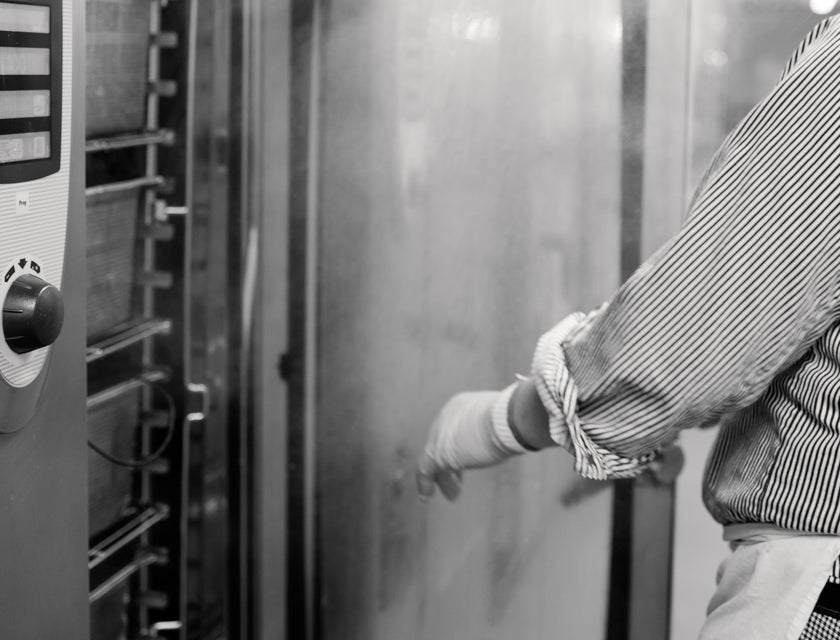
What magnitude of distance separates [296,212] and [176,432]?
368 mm

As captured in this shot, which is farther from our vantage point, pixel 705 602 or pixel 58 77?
pixel 705 602

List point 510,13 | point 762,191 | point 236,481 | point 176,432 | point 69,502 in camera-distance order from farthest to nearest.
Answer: point 236,481 → point 176,432 → point 510,13 → point 69,502 → point 762,191

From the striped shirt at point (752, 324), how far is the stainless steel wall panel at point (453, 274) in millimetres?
490

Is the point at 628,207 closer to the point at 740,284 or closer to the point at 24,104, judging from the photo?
the point at 740,284

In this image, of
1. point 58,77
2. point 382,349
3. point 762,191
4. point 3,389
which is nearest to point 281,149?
Result: point 382,349

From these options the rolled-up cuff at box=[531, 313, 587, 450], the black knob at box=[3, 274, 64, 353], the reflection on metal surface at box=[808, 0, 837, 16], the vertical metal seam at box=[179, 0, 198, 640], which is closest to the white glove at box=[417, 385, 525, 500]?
the rolled-up cuff at box=[531, 313, 587, 450]

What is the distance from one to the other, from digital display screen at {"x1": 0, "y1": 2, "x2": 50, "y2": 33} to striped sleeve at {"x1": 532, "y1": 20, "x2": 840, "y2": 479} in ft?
1.79

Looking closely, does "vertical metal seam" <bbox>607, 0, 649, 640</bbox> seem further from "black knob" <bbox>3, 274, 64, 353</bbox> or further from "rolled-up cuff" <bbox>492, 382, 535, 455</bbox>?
"black knob" <bbox>3, 274, 64, 353</bbox>

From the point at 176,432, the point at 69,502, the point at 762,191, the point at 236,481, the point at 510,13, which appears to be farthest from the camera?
the point at 236,481

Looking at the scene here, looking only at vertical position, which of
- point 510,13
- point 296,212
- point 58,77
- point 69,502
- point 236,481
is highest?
point 510,13

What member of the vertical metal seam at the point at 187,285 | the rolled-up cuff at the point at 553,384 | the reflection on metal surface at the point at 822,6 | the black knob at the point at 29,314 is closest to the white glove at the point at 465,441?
the rolled-up cuff at the point at 553,384

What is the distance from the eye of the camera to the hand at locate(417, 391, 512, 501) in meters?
1.25

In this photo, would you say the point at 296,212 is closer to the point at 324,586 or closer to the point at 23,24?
the point at 324,586

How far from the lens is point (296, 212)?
1616mm
